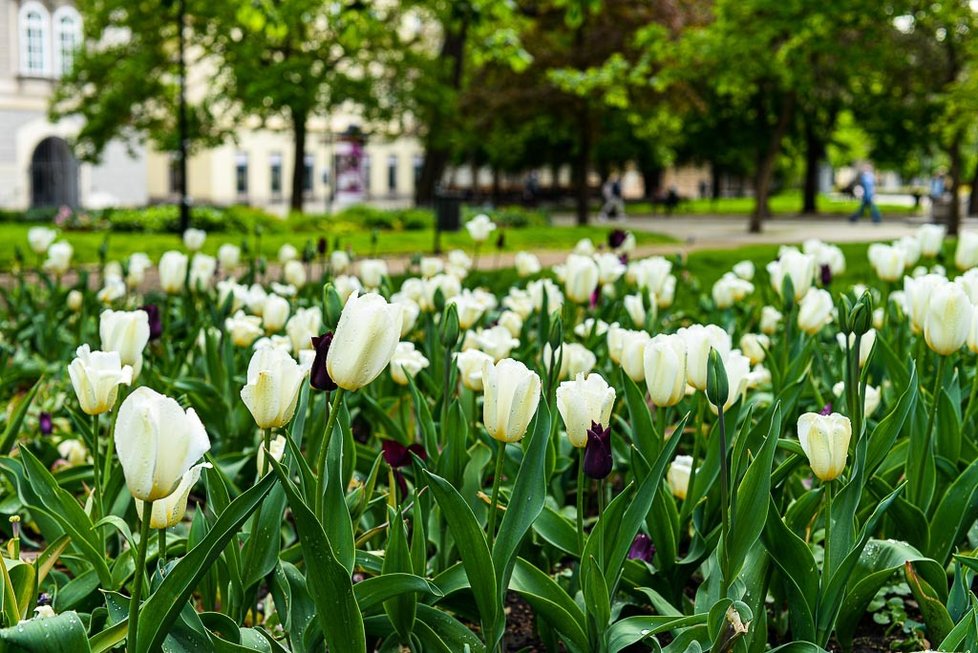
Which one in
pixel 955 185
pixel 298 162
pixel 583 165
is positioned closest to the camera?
pixel 955 185

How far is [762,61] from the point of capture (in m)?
20.2

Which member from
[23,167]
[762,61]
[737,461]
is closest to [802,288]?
[737,461]

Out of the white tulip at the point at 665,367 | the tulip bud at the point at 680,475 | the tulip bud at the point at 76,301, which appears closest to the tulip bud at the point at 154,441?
the white tulip at the point at 665,367

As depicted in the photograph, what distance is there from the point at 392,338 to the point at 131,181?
36.1 meters

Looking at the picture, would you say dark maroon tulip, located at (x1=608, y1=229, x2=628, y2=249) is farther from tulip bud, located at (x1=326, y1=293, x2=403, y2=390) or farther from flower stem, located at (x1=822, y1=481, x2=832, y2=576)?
tulip bud, located at (x1=326, y1=293, x2=403, y2=390)

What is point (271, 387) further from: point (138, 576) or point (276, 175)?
point (276, 175)

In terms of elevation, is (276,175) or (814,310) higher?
(276,175)

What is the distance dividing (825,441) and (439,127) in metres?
22.9

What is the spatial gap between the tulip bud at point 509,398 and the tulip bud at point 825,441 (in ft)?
1.55

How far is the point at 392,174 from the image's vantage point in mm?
51062

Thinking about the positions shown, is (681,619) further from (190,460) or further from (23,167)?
(23,167)

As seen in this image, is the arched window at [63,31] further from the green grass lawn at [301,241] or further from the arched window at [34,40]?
the green grass lawn at [301,241]

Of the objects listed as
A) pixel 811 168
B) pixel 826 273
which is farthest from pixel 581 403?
pixel 811 168

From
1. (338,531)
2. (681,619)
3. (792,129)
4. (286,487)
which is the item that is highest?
(792,129)
